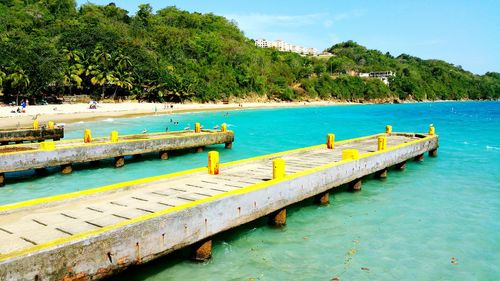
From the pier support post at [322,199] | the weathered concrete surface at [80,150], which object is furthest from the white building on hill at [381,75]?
the pier support post at [322,199]

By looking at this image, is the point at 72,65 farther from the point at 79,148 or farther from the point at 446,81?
the point at 446,81

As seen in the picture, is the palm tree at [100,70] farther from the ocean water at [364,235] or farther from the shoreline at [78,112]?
the ocean water at [364,235]

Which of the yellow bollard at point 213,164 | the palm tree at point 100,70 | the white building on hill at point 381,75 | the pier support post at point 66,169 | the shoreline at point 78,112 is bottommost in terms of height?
the pier support post at point 66,169

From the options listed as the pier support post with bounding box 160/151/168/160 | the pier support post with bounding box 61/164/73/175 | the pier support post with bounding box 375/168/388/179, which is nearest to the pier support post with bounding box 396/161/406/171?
the pier support post with bounding box 375/168/388/179

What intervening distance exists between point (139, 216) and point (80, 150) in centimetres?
1108

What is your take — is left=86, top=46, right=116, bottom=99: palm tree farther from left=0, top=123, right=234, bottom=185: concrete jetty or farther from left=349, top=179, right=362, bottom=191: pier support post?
left=349, top=179, right=362, bottom=191: pier support post

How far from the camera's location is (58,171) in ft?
59.5

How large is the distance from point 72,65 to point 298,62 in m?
88.9

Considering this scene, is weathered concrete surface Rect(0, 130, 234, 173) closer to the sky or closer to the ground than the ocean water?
closer to the sky

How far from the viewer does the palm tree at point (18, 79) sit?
48.0 meters

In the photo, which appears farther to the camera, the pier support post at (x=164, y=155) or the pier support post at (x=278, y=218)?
the pier support post at (x=164, y=155)

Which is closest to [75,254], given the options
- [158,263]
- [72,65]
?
[158,263]

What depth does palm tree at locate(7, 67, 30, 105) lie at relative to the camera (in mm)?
47969

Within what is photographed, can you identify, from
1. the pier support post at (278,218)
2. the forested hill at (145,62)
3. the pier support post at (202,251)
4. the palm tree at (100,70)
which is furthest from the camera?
the palm tree at (100,70)
